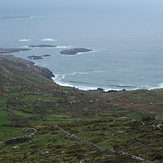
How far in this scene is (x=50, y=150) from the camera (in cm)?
3816

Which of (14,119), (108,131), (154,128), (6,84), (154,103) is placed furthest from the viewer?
(6,84)

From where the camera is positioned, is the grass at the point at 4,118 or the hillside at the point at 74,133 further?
the grass at the point at 4,118

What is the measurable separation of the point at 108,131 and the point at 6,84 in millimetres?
73727

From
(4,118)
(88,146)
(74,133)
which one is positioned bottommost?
(88,146)

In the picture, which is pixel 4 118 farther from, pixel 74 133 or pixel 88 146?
pixel 88 146

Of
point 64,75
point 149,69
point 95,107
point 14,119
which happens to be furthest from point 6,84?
point 149,69

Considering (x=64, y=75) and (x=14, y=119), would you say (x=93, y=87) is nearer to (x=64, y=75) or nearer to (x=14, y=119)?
(x=64, y=75)

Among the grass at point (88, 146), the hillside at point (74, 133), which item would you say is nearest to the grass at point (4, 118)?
the hillside at point (74, 133)

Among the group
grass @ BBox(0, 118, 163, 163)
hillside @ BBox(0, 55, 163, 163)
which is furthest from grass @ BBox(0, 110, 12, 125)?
grass @ BBox(0, 118, 163, 163)

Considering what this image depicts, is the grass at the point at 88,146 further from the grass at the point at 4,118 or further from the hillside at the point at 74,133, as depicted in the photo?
the grass at the point at 4,118

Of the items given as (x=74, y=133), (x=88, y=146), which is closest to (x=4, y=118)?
(x=74, y=133)

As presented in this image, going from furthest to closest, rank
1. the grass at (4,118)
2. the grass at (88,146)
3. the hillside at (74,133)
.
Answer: the grass at (4,118), the hillside at (74,133), the grass at (88,146)

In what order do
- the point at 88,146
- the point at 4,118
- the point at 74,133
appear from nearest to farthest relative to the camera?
the point at 88,146 < the point at 74,133 < the point at 4,118

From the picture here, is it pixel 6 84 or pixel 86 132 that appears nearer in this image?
pixel 86 132
